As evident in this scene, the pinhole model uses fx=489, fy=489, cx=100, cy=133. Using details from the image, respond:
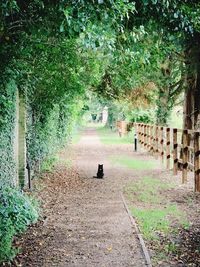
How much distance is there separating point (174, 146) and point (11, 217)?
31.6 feet

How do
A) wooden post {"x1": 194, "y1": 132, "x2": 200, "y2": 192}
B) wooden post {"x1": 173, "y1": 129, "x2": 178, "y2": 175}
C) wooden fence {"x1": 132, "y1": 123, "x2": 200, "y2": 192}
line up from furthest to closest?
wooden post {"x1": 173, "y1": 129, "x2": 178, "y2": 175} < wooden fence {"x1": 132, "y1": 123, "x2": 200, "y2": 192} < wooden post {"x1": 194, "y1": 132, "x2": 200, "y2": 192}

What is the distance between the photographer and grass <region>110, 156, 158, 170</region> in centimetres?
2077

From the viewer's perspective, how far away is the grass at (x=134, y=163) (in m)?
20.8

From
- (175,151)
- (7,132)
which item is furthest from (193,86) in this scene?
(7,132)

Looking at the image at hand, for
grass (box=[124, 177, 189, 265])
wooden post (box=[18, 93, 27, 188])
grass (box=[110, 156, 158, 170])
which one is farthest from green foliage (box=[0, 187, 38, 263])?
grass (box=[110, 156, 158, 170])

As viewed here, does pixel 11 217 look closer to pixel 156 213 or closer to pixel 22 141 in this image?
pixel 156 213

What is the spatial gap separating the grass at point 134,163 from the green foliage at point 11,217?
35.4 feet

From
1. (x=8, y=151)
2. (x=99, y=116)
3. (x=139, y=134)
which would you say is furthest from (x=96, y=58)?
(x=99, y=116)

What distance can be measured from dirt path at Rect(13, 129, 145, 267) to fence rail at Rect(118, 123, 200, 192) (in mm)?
2321

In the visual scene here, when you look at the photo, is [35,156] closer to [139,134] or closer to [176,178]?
[176,178]

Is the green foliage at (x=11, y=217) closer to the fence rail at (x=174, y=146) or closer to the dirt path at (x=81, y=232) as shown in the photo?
the dirt path at (x=81, y=232)

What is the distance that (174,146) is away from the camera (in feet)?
57.8

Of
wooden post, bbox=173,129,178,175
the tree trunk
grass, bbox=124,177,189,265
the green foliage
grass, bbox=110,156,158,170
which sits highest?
the tree trunk

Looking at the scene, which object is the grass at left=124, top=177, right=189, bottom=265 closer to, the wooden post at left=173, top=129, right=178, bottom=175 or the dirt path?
the dirt path
